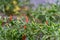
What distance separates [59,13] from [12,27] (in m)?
1.29

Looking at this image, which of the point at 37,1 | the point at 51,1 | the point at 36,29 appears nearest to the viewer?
the point at 36,29

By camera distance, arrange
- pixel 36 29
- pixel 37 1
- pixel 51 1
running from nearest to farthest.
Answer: pixel 36 29
pixel 51 1
pixel 37 1

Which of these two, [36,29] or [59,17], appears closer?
[36,29]

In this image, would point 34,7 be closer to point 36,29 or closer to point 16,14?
point 16,14

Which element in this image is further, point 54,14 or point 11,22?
point 54,14

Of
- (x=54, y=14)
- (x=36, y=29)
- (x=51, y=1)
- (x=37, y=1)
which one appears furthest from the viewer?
(x=37, y=1)

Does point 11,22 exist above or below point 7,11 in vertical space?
above

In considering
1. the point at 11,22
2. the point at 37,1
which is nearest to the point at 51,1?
the point at 37,1

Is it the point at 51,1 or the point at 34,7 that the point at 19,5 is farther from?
the point at 51,1

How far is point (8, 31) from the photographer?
2902 mm

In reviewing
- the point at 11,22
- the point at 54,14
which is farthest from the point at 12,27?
the point at 54,14

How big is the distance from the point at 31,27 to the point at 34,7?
2054mm

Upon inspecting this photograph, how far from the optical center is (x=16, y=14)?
4.91 m

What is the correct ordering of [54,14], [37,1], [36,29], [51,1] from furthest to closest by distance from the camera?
1. [37,1]
2. [51,1]
3. [54,14]
4. [36,29]
